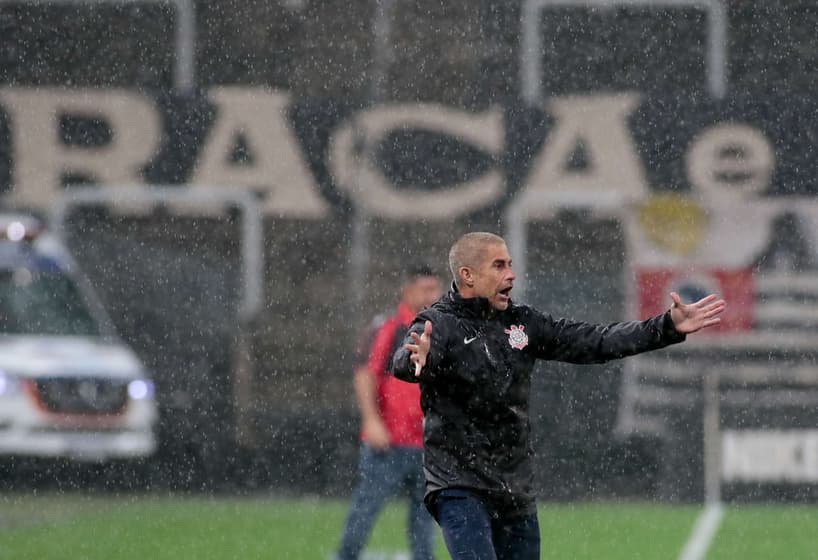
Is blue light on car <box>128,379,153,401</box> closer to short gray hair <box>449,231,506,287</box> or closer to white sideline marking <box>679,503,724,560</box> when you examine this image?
white sideline marking <box>679,503,724,560</box>

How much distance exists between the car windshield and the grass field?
145 centimetres

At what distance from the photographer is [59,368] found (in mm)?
15609

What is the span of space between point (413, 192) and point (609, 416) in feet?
10.1

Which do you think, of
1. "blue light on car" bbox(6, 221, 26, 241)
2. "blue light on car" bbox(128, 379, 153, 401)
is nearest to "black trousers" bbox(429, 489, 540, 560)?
"blue light on car" bbox(128, 379, 153, 401)

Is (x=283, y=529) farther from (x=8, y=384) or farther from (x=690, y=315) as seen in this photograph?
(x=690, y=315)

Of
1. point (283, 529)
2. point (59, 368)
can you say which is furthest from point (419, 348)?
point (59, 368)

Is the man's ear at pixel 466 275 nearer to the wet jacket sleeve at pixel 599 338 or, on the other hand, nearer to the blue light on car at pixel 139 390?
the wet jacket sleeve at pixel 599 338

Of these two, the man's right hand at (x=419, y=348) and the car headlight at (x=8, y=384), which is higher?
the man's right hand at (x=419, y=348)

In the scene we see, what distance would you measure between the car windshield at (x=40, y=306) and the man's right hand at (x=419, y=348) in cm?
1000

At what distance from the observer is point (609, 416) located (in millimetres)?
15719

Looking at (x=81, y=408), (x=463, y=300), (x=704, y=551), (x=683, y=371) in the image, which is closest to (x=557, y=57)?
(x=683, y=371)

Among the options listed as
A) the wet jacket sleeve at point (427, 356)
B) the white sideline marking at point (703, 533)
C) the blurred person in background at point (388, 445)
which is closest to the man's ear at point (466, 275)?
the wet jacket sleeve at point (427, 356)

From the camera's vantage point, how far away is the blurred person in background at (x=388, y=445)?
917cm

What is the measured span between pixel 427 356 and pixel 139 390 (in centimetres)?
968
